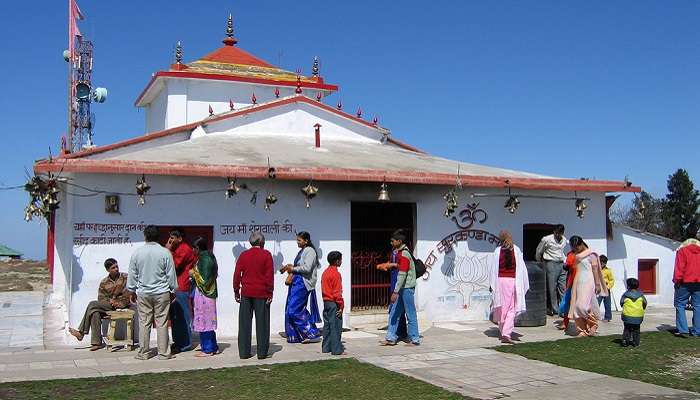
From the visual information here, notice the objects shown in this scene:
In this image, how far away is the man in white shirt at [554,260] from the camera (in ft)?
41.3

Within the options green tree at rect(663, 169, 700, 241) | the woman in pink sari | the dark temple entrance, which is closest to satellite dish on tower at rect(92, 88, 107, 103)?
the dark temple entrance

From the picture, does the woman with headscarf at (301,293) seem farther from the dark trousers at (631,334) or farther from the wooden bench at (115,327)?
the dark trousers at (631,334)

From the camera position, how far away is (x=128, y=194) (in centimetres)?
1034

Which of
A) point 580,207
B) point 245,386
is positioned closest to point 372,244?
point 580,207

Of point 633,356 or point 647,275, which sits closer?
point 633,356

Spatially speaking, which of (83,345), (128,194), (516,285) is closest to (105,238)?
(128,194)

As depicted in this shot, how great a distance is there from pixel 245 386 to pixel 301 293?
295cm

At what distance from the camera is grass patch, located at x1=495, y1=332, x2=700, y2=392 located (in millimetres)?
7887

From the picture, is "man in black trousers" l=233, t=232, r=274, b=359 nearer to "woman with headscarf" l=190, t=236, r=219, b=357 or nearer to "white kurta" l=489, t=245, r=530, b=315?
"woman with headscarf" l=190, t=236, r=219, b=357

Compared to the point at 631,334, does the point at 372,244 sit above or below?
above

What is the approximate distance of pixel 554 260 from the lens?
1268cm

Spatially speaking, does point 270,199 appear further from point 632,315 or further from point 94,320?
point 632,315

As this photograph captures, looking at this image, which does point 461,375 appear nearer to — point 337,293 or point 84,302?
point 337,293

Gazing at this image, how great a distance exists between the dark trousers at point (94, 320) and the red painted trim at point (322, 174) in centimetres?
198
